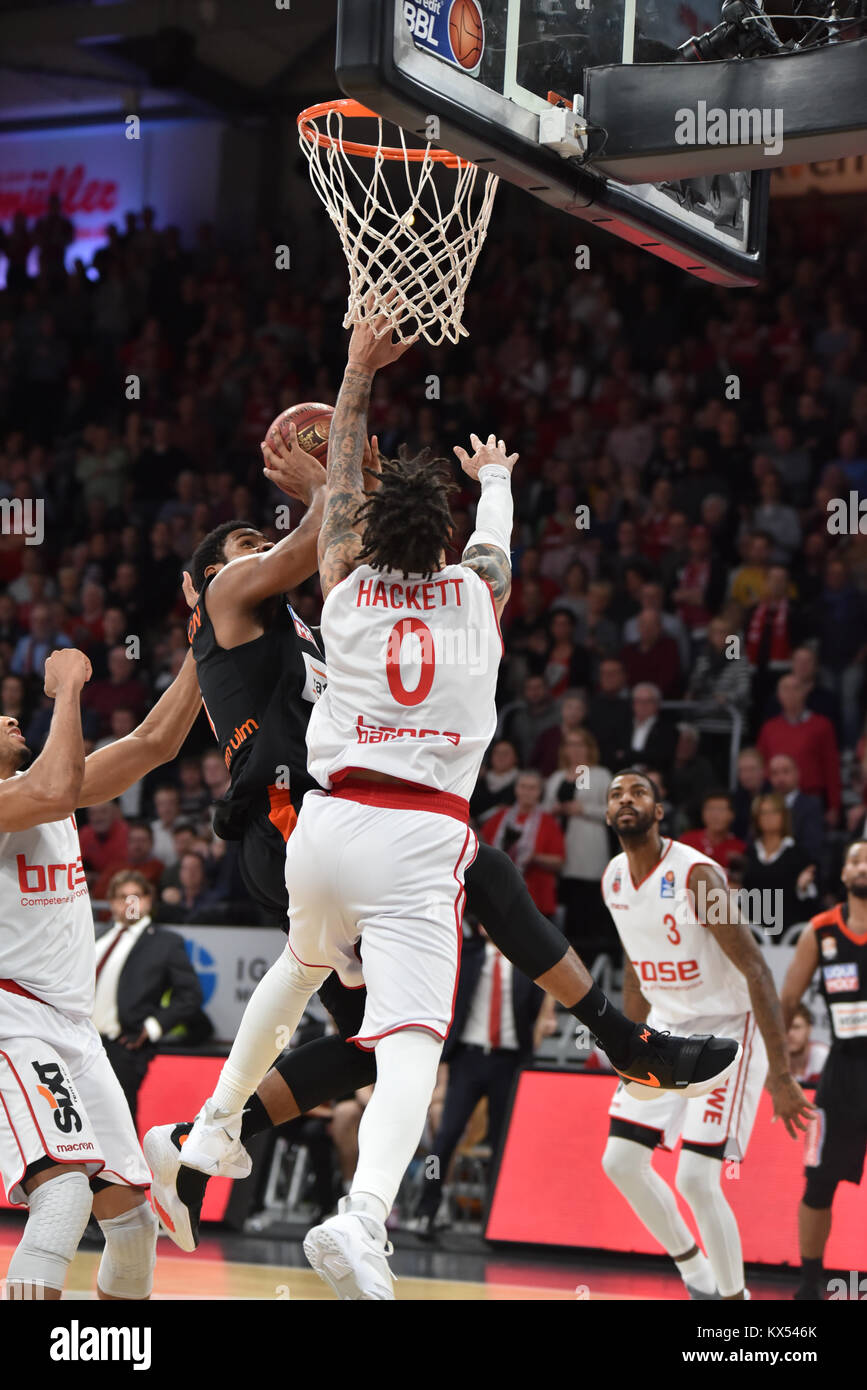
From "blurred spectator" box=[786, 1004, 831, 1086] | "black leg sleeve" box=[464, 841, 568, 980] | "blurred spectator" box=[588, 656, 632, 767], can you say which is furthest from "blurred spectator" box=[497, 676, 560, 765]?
"black leg sleeve" box=[464, 841, 568, 980]

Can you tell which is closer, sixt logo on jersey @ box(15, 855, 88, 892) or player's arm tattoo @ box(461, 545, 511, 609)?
player's arm tattoo @ box(461, 545, 511, 609)

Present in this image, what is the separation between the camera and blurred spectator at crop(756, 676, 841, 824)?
11352 mm

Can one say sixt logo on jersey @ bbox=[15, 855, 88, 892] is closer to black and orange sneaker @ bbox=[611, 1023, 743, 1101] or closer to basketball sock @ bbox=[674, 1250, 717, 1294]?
black and orange sneaker @ bbox=[611, 1023, 743, 1101]

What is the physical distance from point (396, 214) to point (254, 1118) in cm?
318

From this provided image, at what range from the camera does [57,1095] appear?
5309 mm

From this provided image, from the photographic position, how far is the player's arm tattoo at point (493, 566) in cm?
511

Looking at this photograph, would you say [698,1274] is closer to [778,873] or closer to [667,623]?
[778,873]

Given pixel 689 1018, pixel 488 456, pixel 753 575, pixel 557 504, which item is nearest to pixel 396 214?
pixel 488 456

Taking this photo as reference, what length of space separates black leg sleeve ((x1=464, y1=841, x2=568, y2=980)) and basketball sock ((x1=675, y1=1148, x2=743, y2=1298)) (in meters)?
2.47

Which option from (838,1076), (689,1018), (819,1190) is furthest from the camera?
(838,1076)

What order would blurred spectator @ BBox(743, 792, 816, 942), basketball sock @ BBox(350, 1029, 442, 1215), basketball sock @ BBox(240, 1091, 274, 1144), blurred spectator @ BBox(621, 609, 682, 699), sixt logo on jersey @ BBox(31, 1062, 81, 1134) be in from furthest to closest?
blurred spectator @ BBox(621, 609, 682, 699) < blurred spectator @ BBox(743, 792, 816, 942) < basketball sock @ BBox(240, 1091, 274, 1144) < sixt logo on jersey @ BBox(31, 1062, 81, 1134) < basketball sock @ BBox(350, 1029, 442, 1215)

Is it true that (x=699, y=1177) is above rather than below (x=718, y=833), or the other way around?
below

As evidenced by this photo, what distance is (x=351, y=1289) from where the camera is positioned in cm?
443

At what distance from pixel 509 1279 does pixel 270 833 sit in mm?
4320
